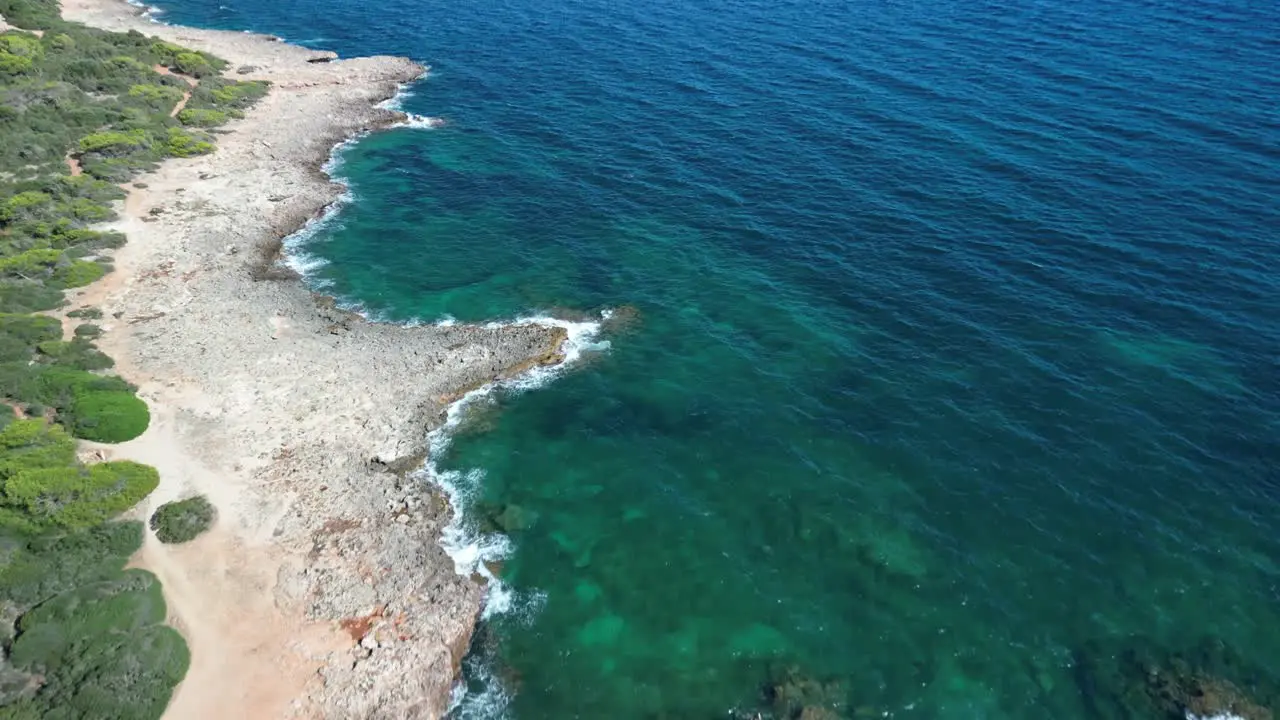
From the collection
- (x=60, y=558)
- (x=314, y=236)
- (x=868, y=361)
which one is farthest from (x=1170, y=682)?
(x=314, y=236)

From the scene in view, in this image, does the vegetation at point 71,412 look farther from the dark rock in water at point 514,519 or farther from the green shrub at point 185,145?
the dark rock in water at point 514,519

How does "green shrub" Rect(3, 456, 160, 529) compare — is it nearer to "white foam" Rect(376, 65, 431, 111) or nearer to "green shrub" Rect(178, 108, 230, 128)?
"green shrub" Rect(178, 108, 230, 128)

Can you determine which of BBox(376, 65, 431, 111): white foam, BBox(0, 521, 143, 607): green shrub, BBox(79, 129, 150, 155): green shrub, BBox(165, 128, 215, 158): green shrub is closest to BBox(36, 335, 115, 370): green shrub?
BBox(0, 521, 143, 607): green shrub

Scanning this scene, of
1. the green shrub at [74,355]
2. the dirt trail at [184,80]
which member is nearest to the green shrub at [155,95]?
the dirt trail at [184,80]

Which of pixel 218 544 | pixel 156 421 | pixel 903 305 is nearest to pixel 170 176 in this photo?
pixel 156 421

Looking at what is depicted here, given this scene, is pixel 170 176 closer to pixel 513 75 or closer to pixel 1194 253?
pixel 513 75

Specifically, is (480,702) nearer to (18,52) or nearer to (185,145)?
(185,145)
